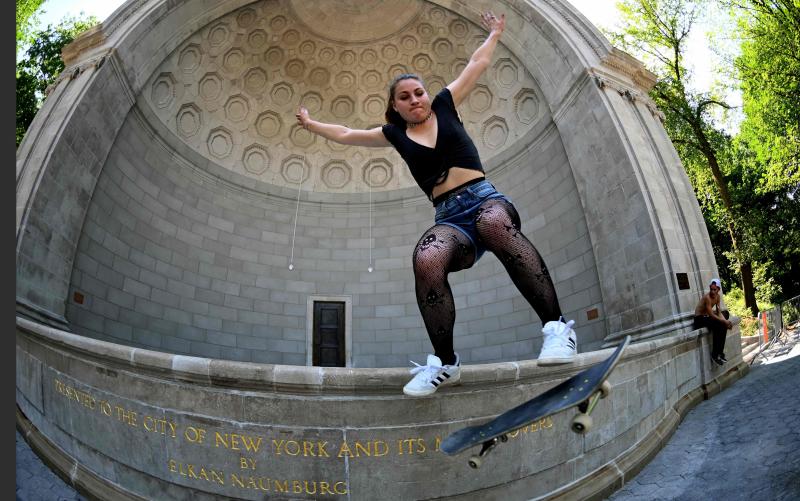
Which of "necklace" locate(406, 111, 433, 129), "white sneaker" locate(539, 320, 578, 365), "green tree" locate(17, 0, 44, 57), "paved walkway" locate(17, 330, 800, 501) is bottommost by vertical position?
"paved walkway" locate(17, 330, 800, 501)

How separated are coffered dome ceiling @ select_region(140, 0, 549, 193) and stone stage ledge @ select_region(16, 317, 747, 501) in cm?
797

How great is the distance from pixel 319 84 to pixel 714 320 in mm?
10046

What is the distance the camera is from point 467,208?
3.41m

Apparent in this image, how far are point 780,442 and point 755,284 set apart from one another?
18.3m

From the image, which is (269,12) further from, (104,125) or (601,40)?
(601,40)

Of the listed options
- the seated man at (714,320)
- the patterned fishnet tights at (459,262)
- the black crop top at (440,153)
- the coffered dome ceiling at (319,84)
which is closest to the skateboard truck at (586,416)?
the patterned fishnet tights at (459,262)

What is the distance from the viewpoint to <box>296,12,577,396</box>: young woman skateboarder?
126 inches

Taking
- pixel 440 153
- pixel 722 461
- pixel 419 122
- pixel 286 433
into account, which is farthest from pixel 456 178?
pixel 722 461

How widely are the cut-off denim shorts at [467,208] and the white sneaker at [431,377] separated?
71 centimetres

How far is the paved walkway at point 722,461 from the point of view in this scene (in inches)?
165

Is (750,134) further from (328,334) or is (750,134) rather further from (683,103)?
(328,334)

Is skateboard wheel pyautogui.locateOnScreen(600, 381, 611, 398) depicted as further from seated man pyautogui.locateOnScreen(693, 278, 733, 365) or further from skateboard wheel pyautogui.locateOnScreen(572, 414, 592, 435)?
seated man pyautogui.locateOnScreen(693, 278, 733, 365)

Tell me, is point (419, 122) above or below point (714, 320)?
Answer: above

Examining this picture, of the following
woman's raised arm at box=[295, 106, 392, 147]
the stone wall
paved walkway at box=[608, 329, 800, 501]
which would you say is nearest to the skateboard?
woman's raised arm at box=[295, 106, 392, 147]
